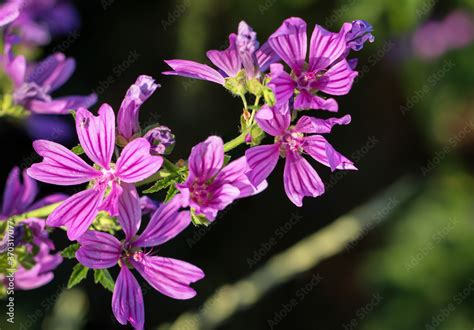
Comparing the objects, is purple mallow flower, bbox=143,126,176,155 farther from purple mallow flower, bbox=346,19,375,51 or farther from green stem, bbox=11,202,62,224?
purple mallow flower, bbox=346,19,375,51

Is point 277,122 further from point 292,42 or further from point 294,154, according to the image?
point 292,42

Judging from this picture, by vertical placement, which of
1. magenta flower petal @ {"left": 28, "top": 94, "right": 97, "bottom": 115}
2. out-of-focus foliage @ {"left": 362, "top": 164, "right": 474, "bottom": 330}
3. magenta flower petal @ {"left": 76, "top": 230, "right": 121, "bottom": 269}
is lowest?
out-of-focus foliage @ {"left": 362, "top": 164, "right": 474, "bottom": 330}

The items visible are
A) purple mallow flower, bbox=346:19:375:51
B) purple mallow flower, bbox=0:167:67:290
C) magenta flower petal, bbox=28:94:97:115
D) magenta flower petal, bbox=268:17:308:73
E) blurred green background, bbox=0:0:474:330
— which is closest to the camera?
magenta flower petal, bbox=268:17:308:73

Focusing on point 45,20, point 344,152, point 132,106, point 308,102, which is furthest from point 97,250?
point 344,152

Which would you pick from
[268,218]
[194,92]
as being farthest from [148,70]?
[268,218]

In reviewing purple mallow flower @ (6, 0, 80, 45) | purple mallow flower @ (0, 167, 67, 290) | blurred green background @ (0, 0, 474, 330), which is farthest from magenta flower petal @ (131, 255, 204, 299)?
blurred green background @ (0, 0, 474, 330)

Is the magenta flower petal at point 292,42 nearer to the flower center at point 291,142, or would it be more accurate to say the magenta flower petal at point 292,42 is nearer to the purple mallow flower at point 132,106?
the flower center at point 291,142

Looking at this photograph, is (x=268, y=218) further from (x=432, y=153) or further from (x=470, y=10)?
(x=470, y=10)
